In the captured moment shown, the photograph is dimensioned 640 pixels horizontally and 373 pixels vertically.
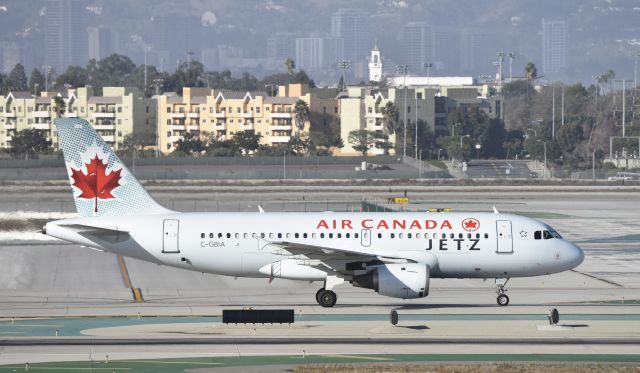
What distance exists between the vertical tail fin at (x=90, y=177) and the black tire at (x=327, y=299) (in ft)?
27.9

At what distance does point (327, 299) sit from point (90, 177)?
1114 centimetres

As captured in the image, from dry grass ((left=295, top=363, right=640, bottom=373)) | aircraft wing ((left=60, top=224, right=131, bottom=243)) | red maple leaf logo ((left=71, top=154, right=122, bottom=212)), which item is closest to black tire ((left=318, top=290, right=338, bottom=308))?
aircraft wing ((left=60, top=224, right=131, bottom=243))

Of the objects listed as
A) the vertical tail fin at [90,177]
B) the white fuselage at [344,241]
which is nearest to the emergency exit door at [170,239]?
the white fuselage at [344,241]

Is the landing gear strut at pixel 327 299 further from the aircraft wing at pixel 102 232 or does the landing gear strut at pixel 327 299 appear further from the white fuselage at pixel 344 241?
the aircraft wing at pixel 102 232

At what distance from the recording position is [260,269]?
51531 millimetres

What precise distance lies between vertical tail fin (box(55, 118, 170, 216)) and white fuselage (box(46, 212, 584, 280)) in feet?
1.88

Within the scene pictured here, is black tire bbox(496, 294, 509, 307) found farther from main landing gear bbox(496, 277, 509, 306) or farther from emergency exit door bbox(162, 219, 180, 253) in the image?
emergency exit door bbox(162, 219, 180, 253)

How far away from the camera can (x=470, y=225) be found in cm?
5156

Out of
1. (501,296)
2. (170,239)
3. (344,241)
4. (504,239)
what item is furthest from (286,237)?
(501,296)

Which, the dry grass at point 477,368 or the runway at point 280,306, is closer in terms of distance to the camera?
the dry grass at point 477,368

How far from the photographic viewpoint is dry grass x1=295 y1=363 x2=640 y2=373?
37.9 m

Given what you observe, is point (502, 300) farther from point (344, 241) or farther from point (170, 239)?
point (170, 239)

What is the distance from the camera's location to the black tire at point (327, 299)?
50625 millimetres

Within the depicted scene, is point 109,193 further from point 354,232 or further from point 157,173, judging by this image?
point 157,173
